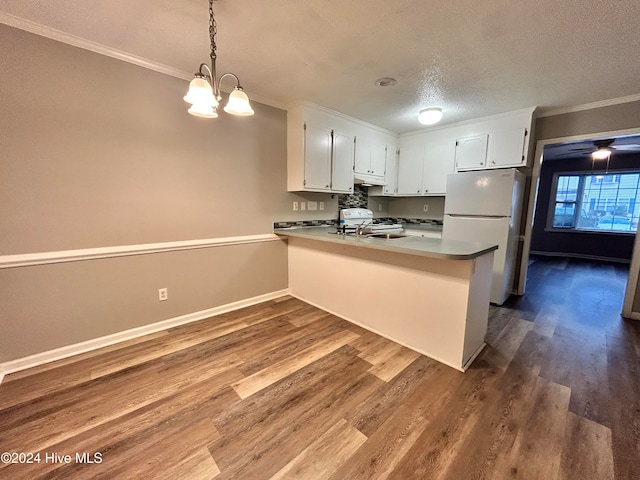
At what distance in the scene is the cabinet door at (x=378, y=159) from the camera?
4004 millimetres

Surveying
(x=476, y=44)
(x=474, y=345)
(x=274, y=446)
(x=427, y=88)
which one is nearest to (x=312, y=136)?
(x=427, y=88)

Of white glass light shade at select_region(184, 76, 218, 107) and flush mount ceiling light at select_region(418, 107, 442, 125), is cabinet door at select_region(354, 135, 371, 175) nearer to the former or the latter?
flush mount ceiling light at select_region(418, 107, 442, 125)

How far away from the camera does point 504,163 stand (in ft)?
10.8

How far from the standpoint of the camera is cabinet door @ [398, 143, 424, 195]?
13.7 ft

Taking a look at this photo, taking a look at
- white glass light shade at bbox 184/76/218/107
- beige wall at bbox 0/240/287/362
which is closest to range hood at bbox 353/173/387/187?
beige wall at bbox 0/240/287/362

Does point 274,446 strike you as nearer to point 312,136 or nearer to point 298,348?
point 298,348

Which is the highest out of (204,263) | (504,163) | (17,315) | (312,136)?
(312,136)

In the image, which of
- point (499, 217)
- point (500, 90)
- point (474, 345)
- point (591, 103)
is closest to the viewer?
point (474, 345)

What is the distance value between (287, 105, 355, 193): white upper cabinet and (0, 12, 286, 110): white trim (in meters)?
1.22

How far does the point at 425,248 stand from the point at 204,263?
86.2 inches

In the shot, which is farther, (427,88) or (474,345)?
(427,88)

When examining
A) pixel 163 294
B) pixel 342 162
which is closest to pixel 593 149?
pixel 342 162

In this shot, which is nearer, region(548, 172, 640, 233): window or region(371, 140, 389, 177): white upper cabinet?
region(371, 140, 389, 177): white upper cabinet

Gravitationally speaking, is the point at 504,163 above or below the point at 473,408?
above
